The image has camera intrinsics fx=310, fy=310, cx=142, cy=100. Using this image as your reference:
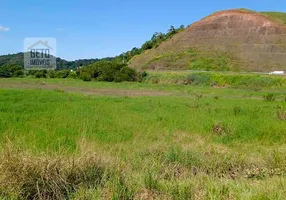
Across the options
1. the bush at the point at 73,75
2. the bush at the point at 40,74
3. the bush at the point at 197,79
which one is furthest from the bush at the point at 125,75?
the bush at the point at 40,74

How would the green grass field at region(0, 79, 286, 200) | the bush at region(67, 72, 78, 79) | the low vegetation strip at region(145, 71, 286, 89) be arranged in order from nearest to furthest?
the green grass field at region(0, 79, 286, 200) → the low vegetation strip at region(145, 71, 286, 89) → the bush at region(67, 72, 78, 79)

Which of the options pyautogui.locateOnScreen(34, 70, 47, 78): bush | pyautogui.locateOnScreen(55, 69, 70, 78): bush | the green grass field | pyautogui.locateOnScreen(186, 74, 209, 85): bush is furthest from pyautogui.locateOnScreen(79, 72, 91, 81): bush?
the green grass field

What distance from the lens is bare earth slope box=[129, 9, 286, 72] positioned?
55469 millimetres

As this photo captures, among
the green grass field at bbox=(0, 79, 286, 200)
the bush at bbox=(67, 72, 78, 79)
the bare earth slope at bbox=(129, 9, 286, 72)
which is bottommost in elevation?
the green grass field at bbox=(0, 79, 286, 200)

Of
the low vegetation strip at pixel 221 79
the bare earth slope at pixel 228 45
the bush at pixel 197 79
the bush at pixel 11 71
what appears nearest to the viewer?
the low vegetation strip at pixel 221 79

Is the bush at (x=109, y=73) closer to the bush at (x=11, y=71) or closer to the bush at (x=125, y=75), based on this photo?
the bush at (x=125, y=75)

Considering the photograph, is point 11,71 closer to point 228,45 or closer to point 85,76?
point 85,76

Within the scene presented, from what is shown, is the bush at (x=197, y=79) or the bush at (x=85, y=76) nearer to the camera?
the bush at (x=197, y=79)

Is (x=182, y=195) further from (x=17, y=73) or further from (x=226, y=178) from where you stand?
(x=17, y=73)

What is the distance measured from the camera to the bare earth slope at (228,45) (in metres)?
55.5

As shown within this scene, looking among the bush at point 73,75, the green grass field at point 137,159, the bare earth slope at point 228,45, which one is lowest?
the green grass field at point 137,159

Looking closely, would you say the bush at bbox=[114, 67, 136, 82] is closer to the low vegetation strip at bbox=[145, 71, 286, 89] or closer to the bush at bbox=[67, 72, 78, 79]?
the low vegetation strip at bbox=[145, 71, 286, 89]

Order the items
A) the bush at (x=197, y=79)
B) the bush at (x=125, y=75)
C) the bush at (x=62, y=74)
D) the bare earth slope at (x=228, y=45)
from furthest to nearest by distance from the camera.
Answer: the bush at (x=62, y=74) < the bare earth slope at (x=228, y=45) < the bush at (x=125, y=75) < the bush at (x=197, y=79)

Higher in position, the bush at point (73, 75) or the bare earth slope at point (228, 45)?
the bare earth slope at point (228, 45)
